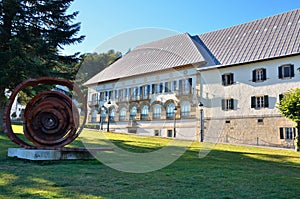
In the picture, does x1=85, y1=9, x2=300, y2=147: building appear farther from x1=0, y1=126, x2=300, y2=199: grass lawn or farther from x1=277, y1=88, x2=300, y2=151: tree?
x1=0, y1=126, x2=300, y2=199: grass lawn

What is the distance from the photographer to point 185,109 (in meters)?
28.2

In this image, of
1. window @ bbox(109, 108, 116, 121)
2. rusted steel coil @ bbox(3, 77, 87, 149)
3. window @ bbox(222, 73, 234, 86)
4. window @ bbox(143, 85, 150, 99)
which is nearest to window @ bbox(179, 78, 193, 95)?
window @ bbox(222, 73, 234, 86)

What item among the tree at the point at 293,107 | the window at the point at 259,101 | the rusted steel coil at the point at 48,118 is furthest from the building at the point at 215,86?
the rusted steel coil at the point at 48,118

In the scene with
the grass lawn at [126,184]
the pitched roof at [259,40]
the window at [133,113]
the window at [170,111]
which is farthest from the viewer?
the window at [133,113]

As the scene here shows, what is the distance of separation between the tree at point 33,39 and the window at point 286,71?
16730mm

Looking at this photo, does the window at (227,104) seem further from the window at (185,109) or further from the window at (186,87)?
the window at (186,87)

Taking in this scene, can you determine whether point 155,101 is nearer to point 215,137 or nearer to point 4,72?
point 215,137

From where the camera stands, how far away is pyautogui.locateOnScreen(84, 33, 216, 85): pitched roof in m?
28.9

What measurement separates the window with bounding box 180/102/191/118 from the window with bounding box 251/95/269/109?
20.3 feet

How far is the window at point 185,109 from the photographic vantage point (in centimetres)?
2780

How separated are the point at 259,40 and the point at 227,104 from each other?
6667 mm

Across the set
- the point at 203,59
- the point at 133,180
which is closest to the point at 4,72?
the point at 133,180

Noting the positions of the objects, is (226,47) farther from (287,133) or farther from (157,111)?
(287,133)

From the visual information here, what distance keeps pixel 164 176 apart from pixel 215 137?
21.6 meters
